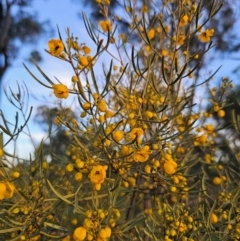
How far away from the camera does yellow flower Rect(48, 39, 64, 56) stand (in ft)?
2.81

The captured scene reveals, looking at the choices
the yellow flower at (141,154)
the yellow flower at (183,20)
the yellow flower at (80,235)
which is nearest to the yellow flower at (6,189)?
the yellow flower at (80,235)

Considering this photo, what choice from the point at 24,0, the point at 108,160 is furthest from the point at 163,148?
the point at 24,0

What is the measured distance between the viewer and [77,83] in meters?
0.87

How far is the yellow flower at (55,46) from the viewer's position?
855 mm

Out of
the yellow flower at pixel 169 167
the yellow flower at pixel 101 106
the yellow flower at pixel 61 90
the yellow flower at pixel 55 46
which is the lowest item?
the yellow flower at pixel 169 167

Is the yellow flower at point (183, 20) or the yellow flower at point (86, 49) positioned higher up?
the yellow flower at point (183, 20)

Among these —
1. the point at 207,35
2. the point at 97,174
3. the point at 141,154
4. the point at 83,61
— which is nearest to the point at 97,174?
the point at 97,174

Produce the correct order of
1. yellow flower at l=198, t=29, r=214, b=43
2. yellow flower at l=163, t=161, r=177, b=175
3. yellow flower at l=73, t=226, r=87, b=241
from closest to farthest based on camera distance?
1. yellow flower at l=73, t=226, r=87, b=241
2. yellow flower at l=163, t=161, r=177, b=175
3. yellow flower at l=198, t=29, r=214, b=43

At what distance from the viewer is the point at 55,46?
86 cm

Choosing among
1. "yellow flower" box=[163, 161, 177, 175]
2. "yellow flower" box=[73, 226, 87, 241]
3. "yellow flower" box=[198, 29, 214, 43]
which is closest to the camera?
"yellow flower" box=[73, 226, 87, 241]

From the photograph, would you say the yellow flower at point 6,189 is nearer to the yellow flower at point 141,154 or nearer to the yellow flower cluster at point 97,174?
the yellow flower cluster at point 97,174

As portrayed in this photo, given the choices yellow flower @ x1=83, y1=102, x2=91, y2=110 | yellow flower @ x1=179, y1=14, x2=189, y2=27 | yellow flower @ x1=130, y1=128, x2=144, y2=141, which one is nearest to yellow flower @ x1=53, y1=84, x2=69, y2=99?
yellow flower @ x1=83, y1=102, x2=91, y2=110

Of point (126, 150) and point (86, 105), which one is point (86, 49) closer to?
point (86, 105)

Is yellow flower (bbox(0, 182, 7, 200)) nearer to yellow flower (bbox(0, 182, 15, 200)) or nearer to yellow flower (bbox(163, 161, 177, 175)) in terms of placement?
yellow flower (bbox(0, 182, 15, 200))
